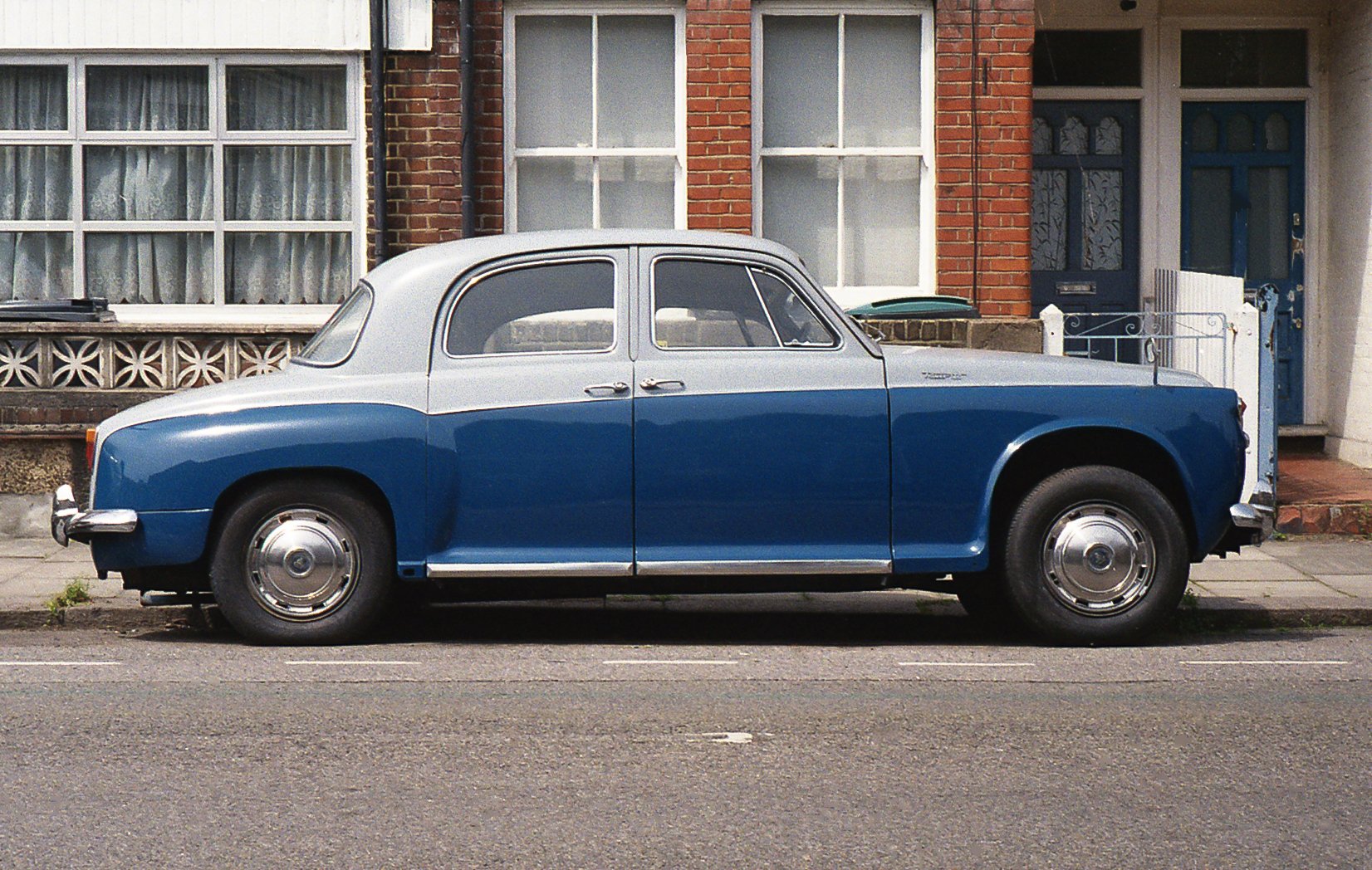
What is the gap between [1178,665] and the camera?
727 centimetres

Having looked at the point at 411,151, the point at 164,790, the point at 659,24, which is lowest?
the point at 164,790

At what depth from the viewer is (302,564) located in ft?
24.9

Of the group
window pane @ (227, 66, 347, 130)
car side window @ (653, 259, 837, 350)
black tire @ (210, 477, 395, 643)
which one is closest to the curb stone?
black tire @ (210, 477, 395, 643)

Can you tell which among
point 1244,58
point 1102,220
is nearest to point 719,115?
point 1102,220

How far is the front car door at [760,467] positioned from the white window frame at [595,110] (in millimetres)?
5210

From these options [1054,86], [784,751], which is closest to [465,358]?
[784,751]

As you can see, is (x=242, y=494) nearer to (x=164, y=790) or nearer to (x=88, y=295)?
(x=164, y=790)

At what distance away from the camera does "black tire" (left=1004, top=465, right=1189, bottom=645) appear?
24.9 ft

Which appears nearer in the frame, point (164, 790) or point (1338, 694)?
point (164, 790)

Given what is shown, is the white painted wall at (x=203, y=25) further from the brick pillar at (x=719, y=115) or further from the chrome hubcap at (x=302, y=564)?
the chrome hubcap at (x=302, y=564)

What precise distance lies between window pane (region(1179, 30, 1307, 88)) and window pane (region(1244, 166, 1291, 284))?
70 centimetres

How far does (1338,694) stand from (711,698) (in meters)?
2.30

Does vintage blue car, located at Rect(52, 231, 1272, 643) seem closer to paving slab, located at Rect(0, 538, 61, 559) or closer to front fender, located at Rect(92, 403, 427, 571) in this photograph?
front fender, located at Rect(92, 403, 427, 571)

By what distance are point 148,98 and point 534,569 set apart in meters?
6.64
